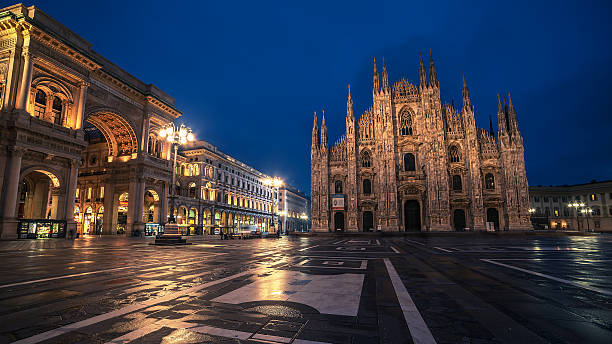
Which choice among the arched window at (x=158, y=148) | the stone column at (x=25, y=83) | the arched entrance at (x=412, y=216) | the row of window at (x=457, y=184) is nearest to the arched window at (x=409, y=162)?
the arched entrance at (x=412, y=216)

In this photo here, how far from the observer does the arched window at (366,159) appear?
46.9 metres

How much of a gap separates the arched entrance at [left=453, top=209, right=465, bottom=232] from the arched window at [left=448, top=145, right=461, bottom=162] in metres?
7.66

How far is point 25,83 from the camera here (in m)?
22.2

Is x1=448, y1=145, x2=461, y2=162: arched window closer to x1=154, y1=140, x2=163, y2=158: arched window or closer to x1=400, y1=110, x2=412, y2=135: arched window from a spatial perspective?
x1=400, y1=110, x2=412, y2=135: arched window

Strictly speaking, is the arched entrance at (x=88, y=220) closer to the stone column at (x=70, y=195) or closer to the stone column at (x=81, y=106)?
the stone column at (x=70, y=195)

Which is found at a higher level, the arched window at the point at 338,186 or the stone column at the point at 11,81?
the stone column at the point at 11,81

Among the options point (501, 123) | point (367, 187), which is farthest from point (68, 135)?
point (501, 123)

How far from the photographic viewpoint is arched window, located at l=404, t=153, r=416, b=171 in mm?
A: 45656

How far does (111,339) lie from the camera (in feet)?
7.92

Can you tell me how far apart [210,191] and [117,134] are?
21949 millimetres

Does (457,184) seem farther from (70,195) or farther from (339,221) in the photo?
(70,195)

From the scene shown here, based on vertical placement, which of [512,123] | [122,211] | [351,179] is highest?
[512,123]

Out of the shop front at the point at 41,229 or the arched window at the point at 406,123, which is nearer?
the shop front at the point at 41,229

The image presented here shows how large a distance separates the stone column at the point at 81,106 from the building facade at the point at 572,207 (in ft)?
262
